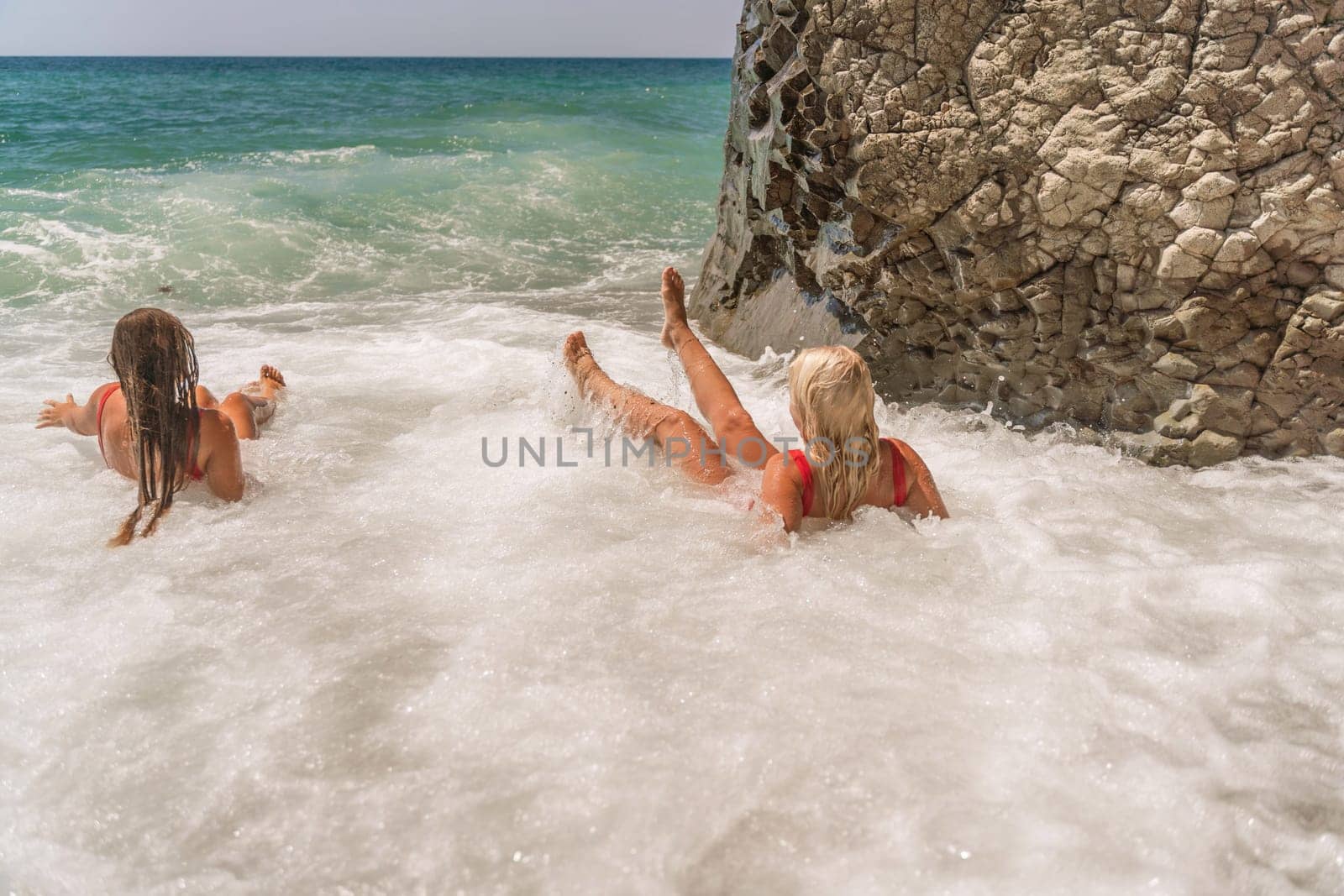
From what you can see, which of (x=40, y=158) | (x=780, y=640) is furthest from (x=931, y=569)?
(x=40, y=158)

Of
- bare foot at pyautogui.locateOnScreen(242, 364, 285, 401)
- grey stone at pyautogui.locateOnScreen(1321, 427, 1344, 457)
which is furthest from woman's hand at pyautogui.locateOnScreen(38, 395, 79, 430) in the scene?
grey stone at pyautogui.locateOnScreen(1321, 427, 1344, 457)

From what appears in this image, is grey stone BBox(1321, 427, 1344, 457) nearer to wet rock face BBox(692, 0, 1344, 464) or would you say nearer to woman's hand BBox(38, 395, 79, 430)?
wet rock face BBox(692, 0, 1344, 464)

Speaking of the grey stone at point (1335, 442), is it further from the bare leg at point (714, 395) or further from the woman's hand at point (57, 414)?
the woman's hand at point (57, 414)

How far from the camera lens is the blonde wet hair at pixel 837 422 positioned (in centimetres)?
271

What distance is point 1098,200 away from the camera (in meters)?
3.40

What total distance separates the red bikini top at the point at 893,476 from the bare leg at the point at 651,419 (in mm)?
450

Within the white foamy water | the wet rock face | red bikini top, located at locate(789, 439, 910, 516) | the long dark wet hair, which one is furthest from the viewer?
the wet rock face

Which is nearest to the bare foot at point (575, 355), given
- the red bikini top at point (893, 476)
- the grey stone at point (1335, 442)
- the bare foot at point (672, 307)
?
the bare foot at point (672, 307)

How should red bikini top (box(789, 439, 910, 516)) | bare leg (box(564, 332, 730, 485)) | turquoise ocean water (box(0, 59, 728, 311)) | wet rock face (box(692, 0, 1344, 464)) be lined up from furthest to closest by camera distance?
1. turquoise ocean water (box(0, 59, 728, 311))
2. bare leg (box(564, 332, 730, 485))
3. wet rock face (box(692, 0, 1344, 464))
4. red bikini top (box(789, 439, 910, 516))

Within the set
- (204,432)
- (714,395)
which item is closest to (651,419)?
(714,395)

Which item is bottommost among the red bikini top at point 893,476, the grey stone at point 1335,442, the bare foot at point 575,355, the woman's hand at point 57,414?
the woman's hand at point 57,414

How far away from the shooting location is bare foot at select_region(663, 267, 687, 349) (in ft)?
12.8

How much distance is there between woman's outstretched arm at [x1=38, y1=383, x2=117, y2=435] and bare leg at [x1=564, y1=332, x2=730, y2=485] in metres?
1.92

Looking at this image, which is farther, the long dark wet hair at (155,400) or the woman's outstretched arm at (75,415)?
Result: the woman's outstretched arm at (75,415)
